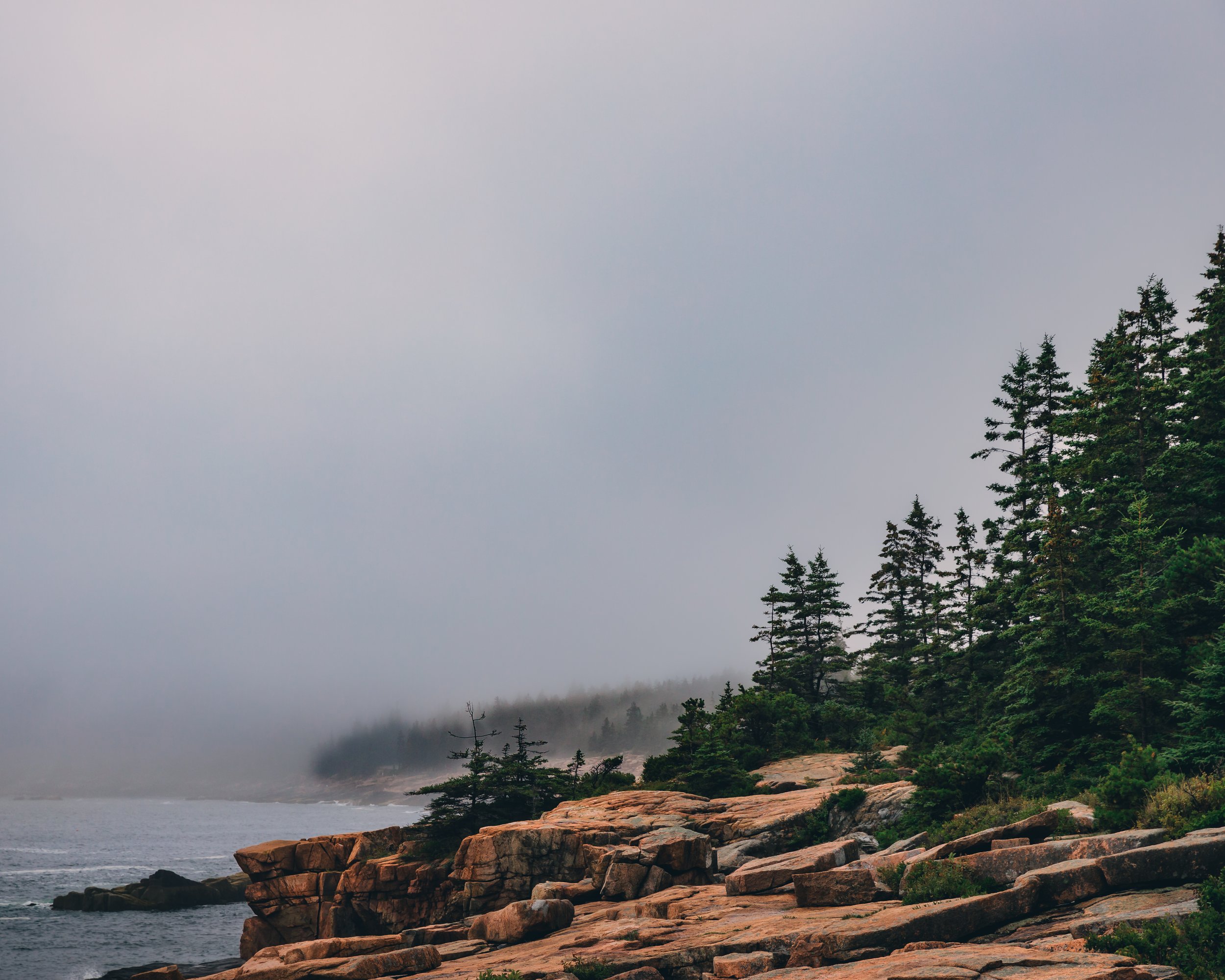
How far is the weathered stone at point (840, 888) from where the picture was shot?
19938mm

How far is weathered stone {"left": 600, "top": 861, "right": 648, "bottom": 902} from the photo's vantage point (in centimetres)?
2661

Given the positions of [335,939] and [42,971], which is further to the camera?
[42,971]

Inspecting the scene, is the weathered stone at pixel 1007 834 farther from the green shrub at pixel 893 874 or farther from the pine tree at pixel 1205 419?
the pine tree at pixel 1205 419

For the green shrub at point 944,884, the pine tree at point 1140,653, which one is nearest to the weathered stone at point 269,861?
the green shrub at point 944,884

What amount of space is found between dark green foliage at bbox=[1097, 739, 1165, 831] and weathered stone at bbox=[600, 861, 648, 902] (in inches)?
623

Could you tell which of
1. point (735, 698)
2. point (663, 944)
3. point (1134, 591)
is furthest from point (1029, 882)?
point (735, 698)

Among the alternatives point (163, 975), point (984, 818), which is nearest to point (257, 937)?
point (163, 975)

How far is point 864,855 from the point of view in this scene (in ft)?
83.5

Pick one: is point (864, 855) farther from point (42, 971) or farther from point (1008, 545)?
point (42, 971)

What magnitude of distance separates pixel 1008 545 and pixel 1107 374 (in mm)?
11252

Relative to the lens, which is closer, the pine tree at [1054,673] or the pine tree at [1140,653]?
the pine tree at [1140,653]

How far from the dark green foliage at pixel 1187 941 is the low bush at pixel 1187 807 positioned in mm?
4205

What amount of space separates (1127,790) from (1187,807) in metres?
1.68

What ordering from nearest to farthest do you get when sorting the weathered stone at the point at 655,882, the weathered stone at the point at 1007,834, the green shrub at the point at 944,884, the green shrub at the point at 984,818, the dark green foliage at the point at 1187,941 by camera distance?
1. the dark green foliage at the point at 1187,941
2. the green shrub at the point at 944,884
3. the weathered stone at the point at 1007,834
4. the green shrub at the point at 984,818
5. the weathered stone at the point at 655,882
